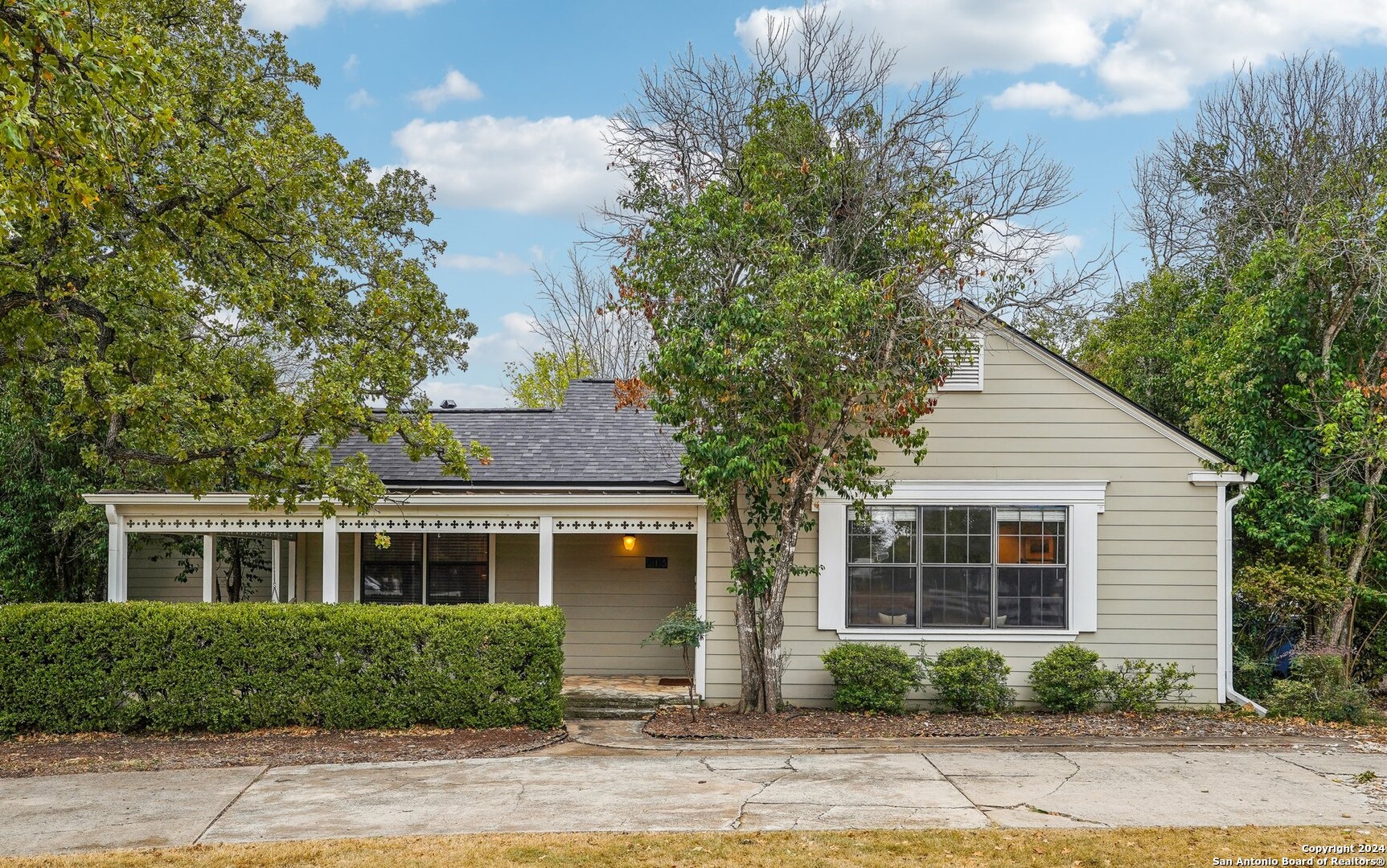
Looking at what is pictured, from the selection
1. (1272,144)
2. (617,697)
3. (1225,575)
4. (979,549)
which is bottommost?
(617,697)

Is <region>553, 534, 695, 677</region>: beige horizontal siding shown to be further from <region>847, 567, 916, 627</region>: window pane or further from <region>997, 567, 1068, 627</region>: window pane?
<region>997, 567, 1068, 627</region>: window pane

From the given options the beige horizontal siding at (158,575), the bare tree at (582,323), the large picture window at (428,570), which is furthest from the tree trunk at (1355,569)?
the bare tree at (582,323)

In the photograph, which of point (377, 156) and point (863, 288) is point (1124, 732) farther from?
point (377, 156)

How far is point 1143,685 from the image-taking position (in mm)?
10750

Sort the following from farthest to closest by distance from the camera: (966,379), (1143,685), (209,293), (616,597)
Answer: (616,597) → (209,293) → (966,379) → (1143,685)

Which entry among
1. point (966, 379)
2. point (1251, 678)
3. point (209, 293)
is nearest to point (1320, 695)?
point (1251, 678)

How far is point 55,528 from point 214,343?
13.8ft

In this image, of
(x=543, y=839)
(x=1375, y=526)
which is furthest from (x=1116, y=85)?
(x=543, y=839)

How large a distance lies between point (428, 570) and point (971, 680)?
733 centimetres

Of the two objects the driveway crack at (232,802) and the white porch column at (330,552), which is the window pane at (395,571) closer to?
the white porch column at (330,552)

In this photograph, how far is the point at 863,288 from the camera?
30.4 ft

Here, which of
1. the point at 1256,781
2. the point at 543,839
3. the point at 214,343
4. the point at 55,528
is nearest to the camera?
the point at 543,839

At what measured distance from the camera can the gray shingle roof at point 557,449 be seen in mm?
12172

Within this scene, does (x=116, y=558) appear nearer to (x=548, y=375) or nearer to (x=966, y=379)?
(x=966, y=379)
